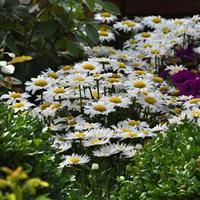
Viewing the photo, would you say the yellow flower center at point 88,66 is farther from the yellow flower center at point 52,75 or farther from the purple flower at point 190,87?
the purple flower at point 190,87

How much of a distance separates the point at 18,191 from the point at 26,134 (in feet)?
3.44

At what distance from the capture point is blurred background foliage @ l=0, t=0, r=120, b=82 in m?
3.94

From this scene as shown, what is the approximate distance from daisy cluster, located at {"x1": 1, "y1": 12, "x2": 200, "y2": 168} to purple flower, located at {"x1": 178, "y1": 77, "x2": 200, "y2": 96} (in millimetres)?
31

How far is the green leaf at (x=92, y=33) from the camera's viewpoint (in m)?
3.98

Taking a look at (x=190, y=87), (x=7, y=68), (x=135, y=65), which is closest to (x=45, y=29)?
(x=135, y=65)

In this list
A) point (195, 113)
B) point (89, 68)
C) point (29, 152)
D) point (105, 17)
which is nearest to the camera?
point (29, 152)

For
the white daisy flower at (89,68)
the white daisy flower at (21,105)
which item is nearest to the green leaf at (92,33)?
the white daisy flower at (89,68)

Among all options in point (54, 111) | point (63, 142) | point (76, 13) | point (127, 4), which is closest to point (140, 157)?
point (63, 142)

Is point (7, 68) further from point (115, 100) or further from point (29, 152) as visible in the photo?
point (29, 152)

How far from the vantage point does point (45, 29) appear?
156 inches

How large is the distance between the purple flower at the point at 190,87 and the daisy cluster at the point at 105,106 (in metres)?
0.03

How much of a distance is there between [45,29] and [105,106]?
3.40 ft

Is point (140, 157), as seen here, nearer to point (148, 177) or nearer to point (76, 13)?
point (148, 177)

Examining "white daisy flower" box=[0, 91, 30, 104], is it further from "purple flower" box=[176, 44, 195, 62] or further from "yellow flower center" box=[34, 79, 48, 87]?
"purple flower" box=[176, 44, 195, 62]
